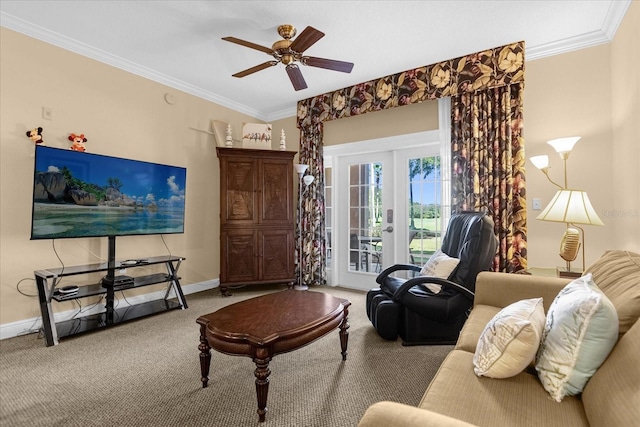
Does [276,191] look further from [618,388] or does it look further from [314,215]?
[618,388]

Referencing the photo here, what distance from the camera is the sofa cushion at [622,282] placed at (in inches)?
40.0

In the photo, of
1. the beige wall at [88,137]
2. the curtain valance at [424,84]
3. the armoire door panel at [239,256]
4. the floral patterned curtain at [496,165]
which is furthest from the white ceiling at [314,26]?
the armoire door panel at [239,256]

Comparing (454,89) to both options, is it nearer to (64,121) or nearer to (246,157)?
Answer: (246,157)

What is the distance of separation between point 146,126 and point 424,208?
357cm

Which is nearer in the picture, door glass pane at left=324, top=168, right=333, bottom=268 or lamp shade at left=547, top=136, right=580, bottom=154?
lamp shade at left=547, top=136, right=580, bottom=154

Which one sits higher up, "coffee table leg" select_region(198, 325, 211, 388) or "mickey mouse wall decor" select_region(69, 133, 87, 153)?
"mickey mouse wall decor" select_region(69, 133, 87, 153)

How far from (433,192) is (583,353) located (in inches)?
121

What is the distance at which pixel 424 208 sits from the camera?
3996mm

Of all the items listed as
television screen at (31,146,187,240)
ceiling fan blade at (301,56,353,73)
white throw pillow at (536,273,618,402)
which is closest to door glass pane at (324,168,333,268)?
television screen at (31,146,187,240)

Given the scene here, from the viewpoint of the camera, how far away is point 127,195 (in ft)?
10.8

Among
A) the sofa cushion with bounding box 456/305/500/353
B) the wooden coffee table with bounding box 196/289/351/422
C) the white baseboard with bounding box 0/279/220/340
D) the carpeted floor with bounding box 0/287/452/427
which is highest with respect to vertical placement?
the sofa cushion with bounding box 456/305/500/353

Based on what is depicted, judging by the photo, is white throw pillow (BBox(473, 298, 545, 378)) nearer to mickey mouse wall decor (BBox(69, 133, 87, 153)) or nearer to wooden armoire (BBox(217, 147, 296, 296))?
wooden armoire (BBox(217, 147, 296, 296))

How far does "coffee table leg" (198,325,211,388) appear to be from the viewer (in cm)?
191

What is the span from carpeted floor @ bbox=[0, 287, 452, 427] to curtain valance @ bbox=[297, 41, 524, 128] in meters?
2.70
